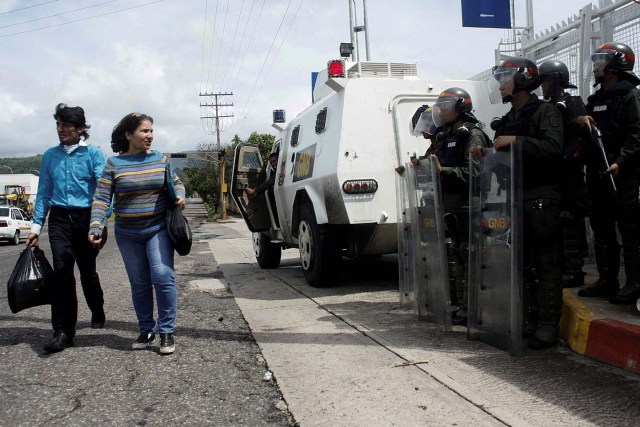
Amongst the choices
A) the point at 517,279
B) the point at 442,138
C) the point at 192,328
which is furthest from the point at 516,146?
the point at 192,328

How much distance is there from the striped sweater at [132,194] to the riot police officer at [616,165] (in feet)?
9.68

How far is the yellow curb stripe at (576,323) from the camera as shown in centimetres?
355

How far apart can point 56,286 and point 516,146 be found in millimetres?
3387

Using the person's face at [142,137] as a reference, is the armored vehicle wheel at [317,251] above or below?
below

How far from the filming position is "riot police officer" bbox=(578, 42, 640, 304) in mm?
3867

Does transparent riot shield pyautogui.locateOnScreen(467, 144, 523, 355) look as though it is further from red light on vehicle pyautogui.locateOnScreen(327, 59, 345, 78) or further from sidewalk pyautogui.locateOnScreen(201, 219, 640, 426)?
red light on vehicle pyautogui.locateOnScreen(327, 59, 345, 78)

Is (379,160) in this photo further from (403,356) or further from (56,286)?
(56,286)

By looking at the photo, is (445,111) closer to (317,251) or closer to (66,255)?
(317,251)

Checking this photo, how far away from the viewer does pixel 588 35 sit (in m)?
6.30

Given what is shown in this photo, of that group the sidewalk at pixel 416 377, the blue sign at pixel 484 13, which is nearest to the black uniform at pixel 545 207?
the sidewalk at pixel 416 377

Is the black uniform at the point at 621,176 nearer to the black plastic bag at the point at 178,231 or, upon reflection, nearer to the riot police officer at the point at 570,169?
the riot police officer at the point at 570,169

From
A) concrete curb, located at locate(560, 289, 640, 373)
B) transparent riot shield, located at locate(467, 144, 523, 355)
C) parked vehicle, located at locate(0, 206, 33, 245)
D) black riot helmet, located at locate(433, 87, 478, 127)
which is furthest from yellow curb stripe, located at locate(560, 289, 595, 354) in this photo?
parked vehicle, located at locate(0, 206, 33, 245)

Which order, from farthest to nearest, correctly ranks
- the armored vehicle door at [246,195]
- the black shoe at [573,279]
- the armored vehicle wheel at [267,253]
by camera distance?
the armored vehicle wheel at [267,253] → the armored vehicle door at [246,195] → the black shoe at [573,279]

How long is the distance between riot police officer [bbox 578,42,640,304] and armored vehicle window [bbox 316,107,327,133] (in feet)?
9.49
